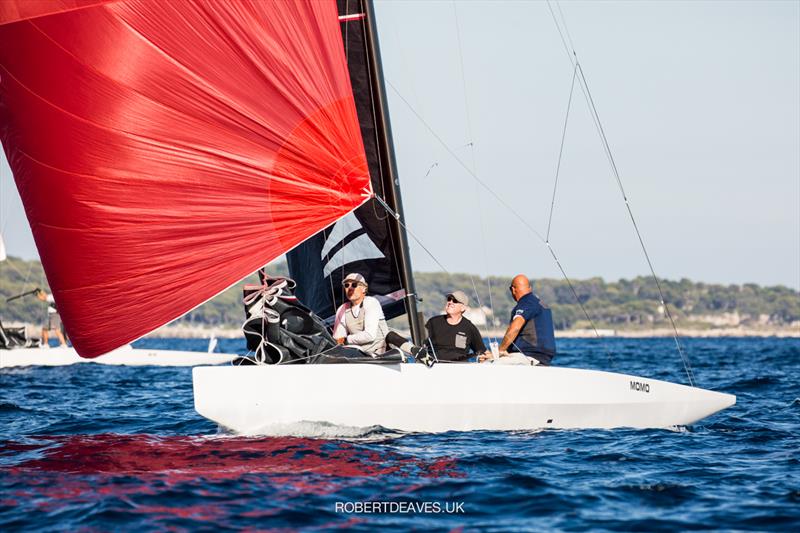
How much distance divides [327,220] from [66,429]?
336 centimetres

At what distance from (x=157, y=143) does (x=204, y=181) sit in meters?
0.48

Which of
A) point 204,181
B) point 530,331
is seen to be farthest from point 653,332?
point 204,181

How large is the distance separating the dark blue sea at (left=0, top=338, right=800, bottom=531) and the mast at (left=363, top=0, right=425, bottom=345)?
1601mm

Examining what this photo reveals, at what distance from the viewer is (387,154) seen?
938 cm

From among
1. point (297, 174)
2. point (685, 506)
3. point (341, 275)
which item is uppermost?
point (297, 174)

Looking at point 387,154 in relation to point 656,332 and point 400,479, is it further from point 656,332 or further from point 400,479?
point 656,332

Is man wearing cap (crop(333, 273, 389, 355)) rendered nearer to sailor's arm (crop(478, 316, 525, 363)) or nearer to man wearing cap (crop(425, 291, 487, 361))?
man wearing cap (crop(425, 291, 487, 361))

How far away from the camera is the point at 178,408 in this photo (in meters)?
11.9

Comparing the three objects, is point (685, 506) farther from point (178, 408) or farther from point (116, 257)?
point (178, 408)

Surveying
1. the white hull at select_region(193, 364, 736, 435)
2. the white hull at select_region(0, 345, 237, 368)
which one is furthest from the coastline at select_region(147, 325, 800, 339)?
the white hull at select_region(193, 364, 736, 435)

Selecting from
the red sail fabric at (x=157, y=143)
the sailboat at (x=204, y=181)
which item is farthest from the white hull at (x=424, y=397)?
the red sail fabric at (x=157, y=143)

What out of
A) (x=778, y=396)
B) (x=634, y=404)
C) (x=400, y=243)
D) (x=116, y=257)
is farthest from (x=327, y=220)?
(x=778, y=396)

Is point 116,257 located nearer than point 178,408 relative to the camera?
Yes

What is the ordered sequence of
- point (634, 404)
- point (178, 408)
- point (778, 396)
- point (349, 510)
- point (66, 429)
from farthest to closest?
point (778, 396), point (178, 408), point (66, 429), point (634, 404), point (349, 510)
